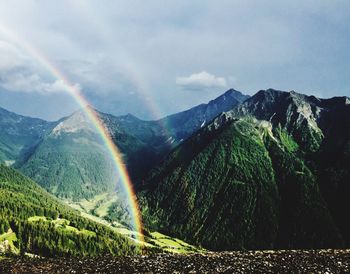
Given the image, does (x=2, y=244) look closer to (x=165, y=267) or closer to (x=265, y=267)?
(x=165, y=267)

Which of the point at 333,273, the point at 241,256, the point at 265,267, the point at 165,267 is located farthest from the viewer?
the point at 241,256

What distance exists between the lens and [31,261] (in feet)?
322

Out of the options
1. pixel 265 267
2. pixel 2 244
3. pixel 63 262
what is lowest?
pixel 2 244

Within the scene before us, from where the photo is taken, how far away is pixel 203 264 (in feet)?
277

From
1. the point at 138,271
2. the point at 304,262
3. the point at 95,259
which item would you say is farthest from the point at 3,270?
the point at 304,262

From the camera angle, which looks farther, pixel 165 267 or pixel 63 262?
pixel 63 262

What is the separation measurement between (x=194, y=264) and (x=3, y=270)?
121 feet

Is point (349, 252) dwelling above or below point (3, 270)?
above

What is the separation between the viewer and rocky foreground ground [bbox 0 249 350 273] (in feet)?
252

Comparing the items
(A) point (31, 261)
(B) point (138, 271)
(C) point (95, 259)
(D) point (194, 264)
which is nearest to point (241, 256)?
(D) point (194, 264)

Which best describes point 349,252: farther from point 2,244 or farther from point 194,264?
point 2,244

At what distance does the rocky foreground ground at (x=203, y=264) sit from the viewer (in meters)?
76.7

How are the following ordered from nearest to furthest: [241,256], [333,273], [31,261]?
[333,273]
[241,256]
[31,261]

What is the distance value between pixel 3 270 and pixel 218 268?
41.6 metres
